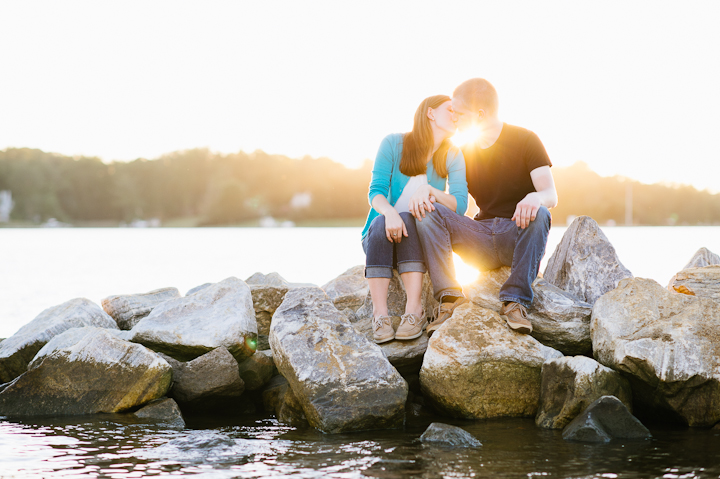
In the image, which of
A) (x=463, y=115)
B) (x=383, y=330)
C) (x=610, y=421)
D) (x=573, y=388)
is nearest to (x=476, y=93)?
(x=463, y=115)

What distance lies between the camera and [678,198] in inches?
3442

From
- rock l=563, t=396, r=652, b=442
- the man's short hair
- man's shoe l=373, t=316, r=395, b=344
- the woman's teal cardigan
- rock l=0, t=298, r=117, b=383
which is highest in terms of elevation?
the man's short hair

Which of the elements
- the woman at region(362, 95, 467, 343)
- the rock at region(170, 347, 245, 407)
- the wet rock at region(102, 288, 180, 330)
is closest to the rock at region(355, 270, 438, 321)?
the woman at region(362, 95, 467, 343)

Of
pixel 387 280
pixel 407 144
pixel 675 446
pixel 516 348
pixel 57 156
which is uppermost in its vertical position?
pixel 57 156

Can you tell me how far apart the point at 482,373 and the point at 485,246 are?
101 centimetres

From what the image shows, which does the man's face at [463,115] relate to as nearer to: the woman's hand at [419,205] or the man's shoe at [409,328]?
the woman's hand at [419,205]

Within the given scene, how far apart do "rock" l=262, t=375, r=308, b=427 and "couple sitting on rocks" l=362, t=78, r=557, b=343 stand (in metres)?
0.78

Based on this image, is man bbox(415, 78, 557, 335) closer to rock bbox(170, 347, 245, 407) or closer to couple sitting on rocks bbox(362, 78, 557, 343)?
couple sitting on rocks bbox(362, 78, 557, 343)

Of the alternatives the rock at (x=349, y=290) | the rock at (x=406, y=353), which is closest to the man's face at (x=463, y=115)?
the rock at (x=406, y=353)

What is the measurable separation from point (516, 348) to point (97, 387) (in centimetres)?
309

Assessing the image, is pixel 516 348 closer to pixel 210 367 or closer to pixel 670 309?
pixel 670 309

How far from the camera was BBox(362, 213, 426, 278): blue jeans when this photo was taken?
15.3 ft

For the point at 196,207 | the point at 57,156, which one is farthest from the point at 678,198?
the point at 57,156

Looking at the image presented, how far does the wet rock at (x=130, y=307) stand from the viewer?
6.89m
